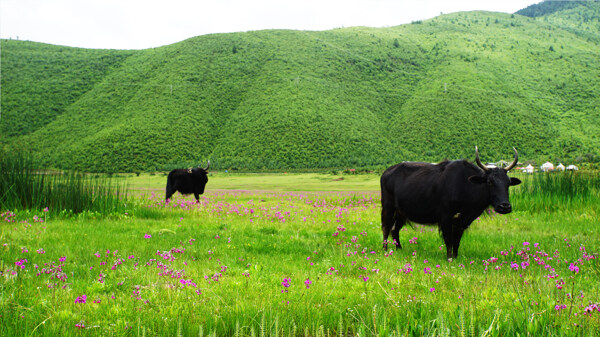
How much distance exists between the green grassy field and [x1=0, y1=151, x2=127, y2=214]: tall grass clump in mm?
702

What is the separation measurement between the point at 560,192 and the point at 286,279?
12.0 meters

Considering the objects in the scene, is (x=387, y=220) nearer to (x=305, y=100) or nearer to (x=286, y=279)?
(x=286, y=279)

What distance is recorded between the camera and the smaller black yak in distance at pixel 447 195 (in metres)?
6.52

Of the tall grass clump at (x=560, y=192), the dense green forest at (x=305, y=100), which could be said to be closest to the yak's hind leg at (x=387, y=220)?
the tall grass clump at (x=560, y=192)

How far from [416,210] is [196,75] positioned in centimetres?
10004

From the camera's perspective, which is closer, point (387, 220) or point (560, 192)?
point (387, 220)

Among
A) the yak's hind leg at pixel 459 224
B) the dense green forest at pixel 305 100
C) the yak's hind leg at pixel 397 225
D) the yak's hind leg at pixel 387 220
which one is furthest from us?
the dense green forest at pixel 305 100

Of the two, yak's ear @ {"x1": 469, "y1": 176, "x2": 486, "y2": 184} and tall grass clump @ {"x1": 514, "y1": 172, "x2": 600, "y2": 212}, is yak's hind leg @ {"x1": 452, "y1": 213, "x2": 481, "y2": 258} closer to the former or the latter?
yak's ear @ {"x1": 469, "y1": 176, "x2": 486, "y2": 184}

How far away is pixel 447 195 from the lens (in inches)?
271

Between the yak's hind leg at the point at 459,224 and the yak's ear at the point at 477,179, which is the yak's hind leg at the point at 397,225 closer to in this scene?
the yak's hind leg at the point at 459,224

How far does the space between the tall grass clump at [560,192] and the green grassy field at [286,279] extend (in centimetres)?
124

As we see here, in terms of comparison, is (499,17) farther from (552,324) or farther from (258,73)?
(552,324)

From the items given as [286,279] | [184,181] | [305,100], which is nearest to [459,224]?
[286,279]

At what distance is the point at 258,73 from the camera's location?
10231 cm
